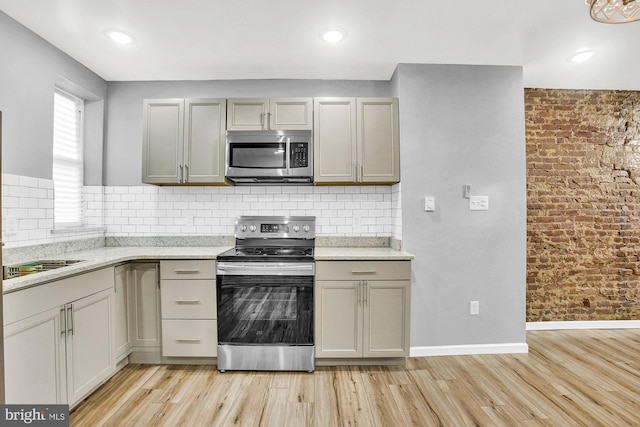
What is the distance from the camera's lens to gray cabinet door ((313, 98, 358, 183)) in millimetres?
3094

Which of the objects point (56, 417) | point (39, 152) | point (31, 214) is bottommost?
point (56, 417)

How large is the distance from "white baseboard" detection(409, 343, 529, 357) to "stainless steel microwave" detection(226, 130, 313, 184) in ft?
6.00

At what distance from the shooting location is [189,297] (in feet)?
9.16

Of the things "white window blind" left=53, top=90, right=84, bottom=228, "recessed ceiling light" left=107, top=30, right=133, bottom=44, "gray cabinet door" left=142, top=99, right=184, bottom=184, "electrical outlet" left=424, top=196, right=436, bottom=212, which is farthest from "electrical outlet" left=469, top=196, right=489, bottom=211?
"white window blind" left=53, top=90, right=84, bottom=228

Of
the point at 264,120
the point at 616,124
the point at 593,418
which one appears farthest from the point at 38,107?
the point at 616,124

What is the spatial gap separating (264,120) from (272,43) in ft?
2.11

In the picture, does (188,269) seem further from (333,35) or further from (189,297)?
(333,35)

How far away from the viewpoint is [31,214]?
2580 millimetres

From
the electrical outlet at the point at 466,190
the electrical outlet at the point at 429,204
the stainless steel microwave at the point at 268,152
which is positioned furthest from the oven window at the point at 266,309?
the electrical outlet at the point at 466,190

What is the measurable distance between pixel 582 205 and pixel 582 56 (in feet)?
5.11

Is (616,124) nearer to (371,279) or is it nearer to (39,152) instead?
(371,279)

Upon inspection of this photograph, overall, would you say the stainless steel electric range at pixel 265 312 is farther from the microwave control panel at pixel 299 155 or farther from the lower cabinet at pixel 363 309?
the microwave control panel at pixel 299 155

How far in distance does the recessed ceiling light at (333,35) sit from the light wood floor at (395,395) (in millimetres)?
2570

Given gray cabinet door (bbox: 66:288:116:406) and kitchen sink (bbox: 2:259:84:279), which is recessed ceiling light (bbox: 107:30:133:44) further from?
gray cabinet door (bbox: 66:288:116:406)
